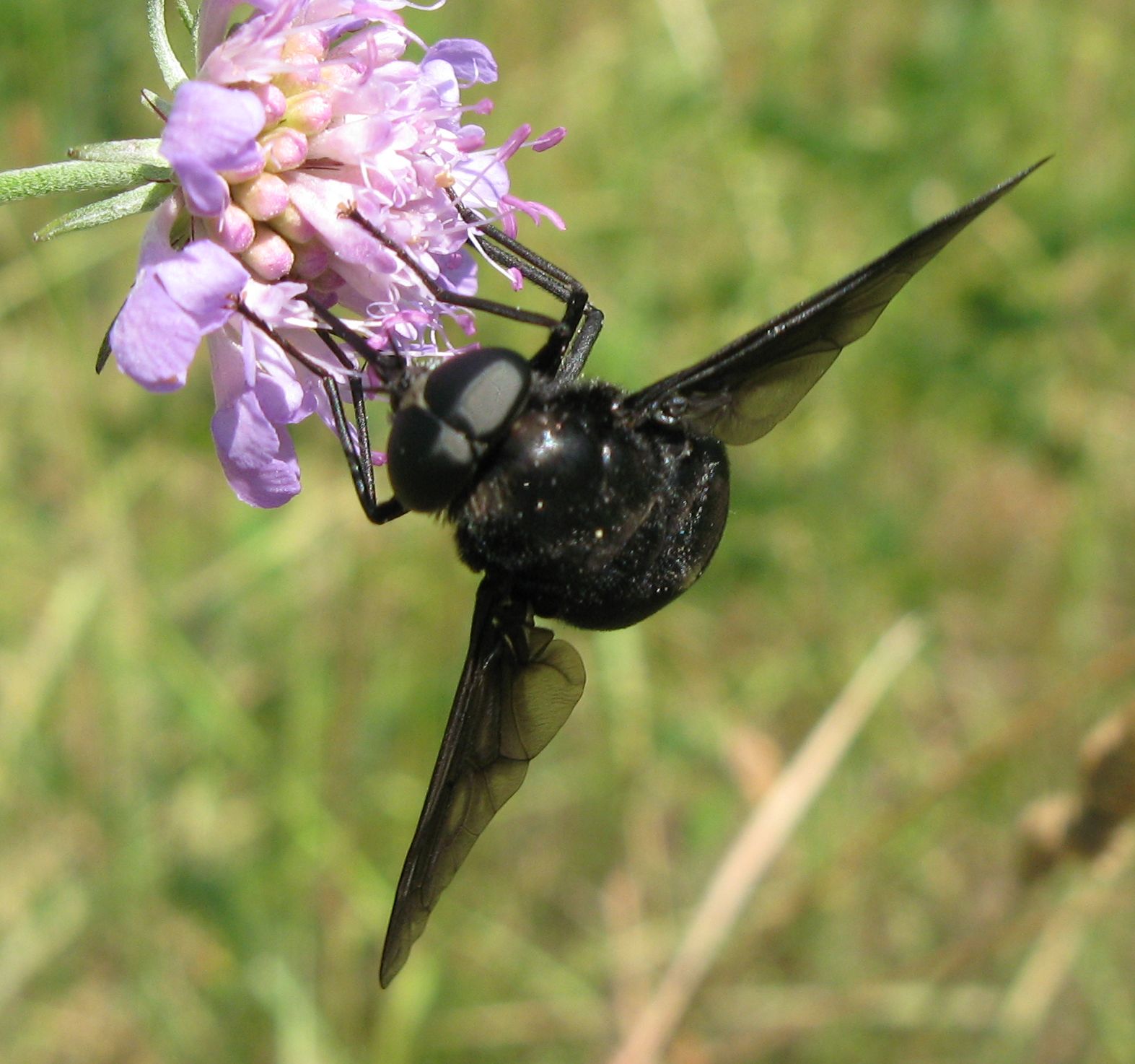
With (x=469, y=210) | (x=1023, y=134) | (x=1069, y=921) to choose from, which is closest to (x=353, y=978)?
(x=1069, y=921)

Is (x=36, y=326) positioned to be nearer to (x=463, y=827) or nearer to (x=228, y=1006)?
(x=228, y=1006)

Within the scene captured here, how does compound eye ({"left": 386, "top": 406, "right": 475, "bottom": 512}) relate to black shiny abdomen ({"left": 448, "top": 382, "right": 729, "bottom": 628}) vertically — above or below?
above

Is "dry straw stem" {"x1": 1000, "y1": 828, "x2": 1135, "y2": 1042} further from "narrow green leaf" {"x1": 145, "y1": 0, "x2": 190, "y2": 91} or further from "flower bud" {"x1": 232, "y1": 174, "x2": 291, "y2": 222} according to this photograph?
"narrow green leaf" {"x1": 145, "y1": 0, "x2": 190, "y2": 91}

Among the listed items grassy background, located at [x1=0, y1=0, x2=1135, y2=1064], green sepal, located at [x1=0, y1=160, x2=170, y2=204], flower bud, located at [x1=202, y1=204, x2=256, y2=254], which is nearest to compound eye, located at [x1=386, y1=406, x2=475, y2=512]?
flower bud, located at [x1=202, y1=204, x2=256, y2=254]

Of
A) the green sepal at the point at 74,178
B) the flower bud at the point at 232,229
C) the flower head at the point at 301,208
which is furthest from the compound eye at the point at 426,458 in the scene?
the green sepal at the point at 74,178

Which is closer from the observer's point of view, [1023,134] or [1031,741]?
[1031,741]

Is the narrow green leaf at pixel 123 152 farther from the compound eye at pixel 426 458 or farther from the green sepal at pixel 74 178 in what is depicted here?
the compound eye at pixel 426 458

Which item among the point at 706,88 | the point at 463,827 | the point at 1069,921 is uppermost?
the point at 463,827

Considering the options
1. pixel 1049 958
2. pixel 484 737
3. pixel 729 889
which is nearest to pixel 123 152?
pixel 484 737
